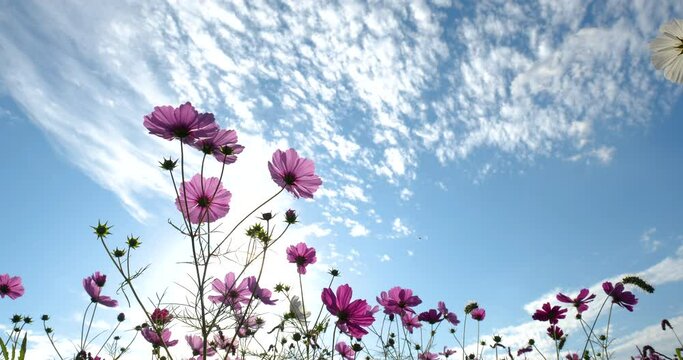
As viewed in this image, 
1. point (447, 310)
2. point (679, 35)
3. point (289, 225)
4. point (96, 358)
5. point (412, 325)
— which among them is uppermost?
point (447, 310)

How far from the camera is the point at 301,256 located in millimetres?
2832

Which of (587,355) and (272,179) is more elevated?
(587,355)

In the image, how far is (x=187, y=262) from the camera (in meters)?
1.96

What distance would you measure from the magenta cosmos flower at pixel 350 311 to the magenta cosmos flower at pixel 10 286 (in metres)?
3.81

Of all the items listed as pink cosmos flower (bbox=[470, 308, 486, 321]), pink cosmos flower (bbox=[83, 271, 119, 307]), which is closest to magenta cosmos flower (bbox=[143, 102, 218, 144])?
pink cosmos flower (bbox=[83, 271, 119, 307])

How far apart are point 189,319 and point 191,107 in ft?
3.76

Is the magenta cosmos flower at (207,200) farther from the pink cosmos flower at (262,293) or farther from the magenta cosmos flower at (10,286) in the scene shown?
the magenta cosmos flower at (10,286)

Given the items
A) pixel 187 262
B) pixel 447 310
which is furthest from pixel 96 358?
pixel 447 310

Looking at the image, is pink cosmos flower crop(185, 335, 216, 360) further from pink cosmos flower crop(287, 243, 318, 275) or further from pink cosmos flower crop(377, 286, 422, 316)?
pink cosmos flower crop(377, 286, 422, 316)

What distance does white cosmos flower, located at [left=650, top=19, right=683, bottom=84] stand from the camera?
4.40ft

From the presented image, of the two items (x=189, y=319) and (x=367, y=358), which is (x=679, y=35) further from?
(x=367, y=358)

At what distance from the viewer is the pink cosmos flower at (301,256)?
2811 mm

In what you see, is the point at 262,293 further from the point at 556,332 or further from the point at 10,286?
the point at 10,286

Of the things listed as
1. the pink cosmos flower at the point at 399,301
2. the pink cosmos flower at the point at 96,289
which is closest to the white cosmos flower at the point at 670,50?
the pink cosmos flower at the point at 399,301
